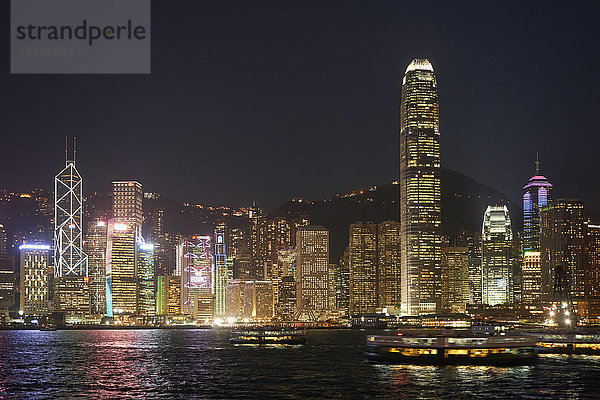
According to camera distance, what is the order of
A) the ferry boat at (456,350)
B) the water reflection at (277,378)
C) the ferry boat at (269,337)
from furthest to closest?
the ferry boat at (269,337)
the ferry boat at (456,350)
the water reflection at (277,378)

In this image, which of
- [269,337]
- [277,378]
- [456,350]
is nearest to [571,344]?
[456,350]

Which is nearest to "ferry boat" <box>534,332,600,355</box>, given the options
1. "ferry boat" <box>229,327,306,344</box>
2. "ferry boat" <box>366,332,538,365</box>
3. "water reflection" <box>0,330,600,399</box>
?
"water reflection" <box>0,330,600,399</box>

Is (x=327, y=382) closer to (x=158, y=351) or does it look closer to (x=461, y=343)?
(x=461, y=343)

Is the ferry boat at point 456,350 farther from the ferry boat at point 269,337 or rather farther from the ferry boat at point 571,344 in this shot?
the ferry boat at point 269,337

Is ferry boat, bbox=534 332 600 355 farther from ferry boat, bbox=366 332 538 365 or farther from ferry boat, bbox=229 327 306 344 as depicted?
ferry boat, bbox=229 327 306 344

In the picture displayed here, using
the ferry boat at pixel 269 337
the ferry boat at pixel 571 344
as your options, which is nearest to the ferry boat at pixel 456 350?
the ferry boat at pixel 571 344

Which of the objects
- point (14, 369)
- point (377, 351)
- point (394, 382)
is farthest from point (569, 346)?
point (14, 369)

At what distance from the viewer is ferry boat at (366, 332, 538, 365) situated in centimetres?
9400

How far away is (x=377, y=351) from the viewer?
9706 centimetres

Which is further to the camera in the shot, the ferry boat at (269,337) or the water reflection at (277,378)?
the ferry boat at (269,337)

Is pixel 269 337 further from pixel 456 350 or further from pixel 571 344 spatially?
pixel 456 350

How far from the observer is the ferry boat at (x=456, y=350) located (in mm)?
94000

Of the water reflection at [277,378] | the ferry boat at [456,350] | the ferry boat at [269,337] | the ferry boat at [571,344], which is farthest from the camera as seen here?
the ferry boat at [269,337]

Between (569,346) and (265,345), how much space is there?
169ft
